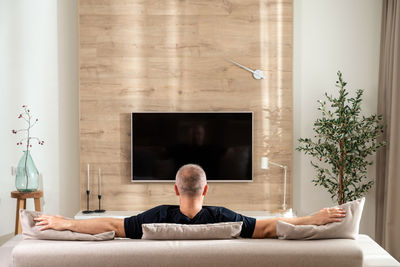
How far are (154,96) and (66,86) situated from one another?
993mm

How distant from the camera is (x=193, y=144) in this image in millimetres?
4742

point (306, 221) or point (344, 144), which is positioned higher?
point (344, 144)

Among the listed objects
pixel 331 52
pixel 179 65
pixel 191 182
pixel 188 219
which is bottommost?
pixel 188 219

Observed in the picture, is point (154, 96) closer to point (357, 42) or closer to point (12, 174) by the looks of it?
point (12, 174)

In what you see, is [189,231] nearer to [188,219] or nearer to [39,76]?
[188,219]

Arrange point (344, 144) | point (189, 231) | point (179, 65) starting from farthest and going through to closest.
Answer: point (179, 65) < point (344, 144) < point (189, 231)

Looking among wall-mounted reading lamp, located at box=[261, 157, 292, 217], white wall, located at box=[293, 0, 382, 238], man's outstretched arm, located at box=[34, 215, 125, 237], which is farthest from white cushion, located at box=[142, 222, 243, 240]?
white wall, located at box=[293, 0, 382, 238]

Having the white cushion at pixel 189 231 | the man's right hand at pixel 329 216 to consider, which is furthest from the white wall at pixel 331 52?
the white cushion at pixel 189 231

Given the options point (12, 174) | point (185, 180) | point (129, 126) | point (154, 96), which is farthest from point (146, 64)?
point (185, 180)

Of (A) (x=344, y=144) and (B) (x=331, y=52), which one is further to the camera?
(B) (x=331, y=52)

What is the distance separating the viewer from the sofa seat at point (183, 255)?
1927 mm

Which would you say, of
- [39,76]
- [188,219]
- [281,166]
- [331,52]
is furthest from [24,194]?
[331,52]

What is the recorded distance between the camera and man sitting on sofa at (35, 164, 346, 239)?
82.9 inches

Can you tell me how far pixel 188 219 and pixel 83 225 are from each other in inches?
19.9
